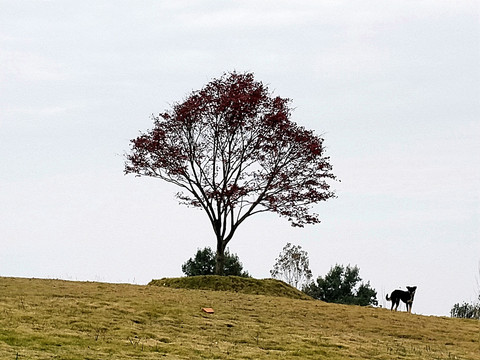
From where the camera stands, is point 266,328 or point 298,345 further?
point 266,328

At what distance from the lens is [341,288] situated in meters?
45.0

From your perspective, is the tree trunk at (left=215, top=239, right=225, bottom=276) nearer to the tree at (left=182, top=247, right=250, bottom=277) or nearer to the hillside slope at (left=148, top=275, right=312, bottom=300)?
the hillside slope at (left=148, top=275, right=312, bottom=300)

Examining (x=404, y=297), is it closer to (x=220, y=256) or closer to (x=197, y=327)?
(x=220, y=256)

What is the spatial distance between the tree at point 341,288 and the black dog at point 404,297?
1635 centimetres

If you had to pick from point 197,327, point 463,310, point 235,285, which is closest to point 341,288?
point 463,310

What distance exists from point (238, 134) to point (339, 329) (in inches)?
597

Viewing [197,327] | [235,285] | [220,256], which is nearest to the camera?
[197,327]

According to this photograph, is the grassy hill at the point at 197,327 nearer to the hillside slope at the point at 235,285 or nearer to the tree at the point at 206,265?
the hillside slope at the point at 235,285

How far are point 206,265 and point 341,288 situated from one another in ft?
30.4

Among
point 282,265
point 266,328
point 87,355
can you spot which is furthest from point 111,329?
point 282,265

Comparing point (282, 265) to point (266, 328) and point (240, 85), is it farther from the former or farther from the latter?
point (266, 328)

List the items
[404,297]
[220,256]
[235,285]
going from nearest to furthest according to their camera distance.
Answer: [404,297]
[235,285]
[220,256]

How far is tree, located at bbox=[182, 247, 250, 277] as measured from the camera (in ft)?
144

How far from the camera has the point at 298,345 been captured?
17.3 meters
